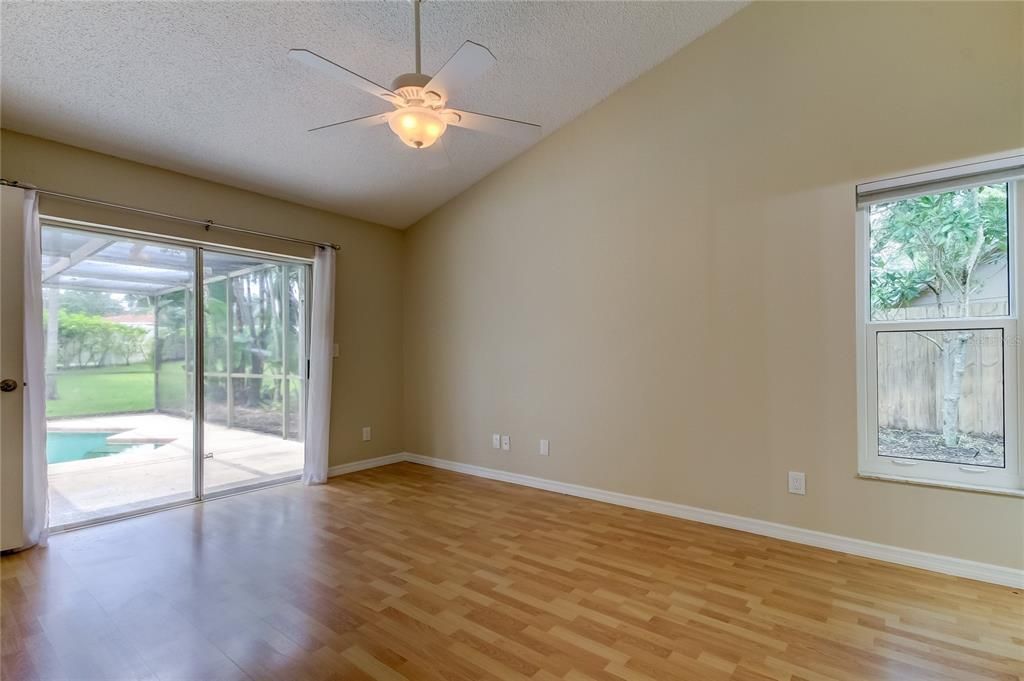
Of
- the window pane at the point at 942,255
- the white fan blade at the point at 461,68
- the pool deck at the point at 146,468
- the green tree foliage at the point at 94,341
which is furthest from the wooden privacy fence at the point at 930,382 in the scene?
the green tree foliage at the point at 94,341

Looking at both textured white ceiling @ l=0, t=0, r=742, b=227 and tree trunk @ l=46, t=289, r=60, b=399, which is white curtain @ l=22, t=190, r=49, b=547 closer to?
tree trunk @ l=46, t=289, r=60, b=399

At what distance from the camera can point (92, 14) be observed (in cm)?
221

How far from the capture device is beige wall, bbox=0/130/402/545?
2930 millimetres

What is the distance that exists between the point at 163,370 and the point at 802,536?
181 inches

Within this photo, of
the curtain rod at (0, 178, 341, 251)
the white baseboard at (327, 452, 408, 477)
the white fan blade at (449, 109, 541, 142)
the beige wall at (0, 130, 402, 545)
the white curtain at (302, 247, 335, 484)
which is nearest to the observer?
the white fan blade at (449, 109, 541, 142)

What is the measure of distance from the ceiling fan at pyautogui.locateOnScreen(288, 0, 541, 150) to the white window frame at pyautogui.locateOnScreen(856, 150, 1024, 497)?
210 cm

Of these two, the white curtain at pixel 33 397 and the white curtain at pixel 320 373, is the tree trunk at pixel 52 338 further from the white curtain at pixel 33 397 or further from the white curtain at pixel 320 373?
the white curtain at pixel 320 373

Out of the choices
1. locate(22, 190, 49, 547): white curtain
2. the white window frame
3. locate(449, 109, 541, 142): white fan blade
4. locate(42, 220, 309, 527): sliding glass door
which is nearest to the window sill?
the white window frame

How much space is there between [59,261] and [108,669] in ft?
8.89

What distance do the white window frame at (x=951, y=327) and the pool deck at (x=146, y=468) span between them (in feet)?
15.1

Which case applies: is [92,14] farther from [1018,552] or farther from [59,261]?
[1018,552]

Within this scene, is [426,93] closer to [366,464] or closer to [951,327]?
[951,327]

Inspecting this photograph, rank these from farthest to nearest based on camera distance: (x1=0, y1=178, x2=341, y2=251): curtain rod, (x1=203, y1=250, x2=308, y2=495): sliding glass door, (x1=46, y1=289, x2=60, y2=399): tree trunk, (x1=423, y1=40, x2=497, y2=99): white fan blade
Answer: (x1=203, y1=250, x2=308, y2=495): sliding glass door
(x1=46, y1=289, x2=60, y2=399): tree trunk
(x1=0, y1=178, x2=341, y2=251): curtain rod
(x1=423, y1=40, x2=497, y2=99): white fan blade

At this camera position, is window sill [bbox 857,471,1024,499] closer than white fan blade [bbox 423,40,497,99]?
No
